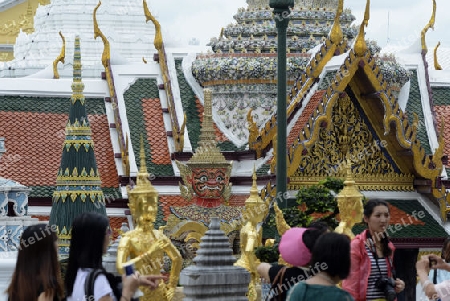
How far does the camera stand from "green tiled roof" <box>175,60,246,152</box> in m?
24.0

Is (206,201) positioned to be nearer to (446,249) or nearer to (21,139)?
(21,139)

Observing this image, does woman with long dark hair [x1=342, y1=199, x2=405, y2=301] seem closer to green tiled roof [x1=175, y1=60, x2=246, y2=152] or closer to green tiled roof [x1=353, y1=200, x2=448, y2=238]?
green tiled roof [x1=353, y1=200, x2=448, y2=238]

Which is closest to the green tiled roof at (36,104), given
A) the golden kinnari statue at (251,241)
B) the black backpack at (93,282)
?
the golden kinnari statue at (251,241)

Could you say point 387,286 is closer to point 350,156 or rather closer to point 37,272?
point 37,272

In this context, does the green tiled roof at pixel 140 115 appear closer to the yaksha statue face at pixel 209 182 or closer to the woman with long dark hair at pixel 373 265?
the yaksha statue face at pixel 209 182

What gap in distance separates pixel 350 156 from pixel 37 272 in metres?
12.7

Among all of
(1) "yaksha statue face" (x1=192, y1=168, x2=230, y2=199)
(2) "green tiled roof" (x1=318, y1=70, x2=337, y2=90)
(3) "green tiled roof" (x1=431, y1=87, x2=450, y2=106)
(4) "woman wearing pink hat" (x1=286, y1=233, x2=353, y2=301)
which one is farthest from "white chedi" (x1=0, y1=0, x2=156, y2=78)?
(4) "woman wearing pink hat" (x1=286, y1=233, x2=353, y2=301)

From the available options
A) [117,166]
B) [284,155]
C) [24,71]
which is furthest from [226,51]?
[24,71]

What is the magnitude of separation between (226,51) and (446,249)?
13129mm

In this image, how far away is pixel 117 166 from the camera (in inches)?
928

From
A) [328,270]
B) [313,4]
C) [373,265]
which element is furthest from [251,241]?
[313,4]

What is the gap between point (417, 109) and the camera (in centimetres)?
2459

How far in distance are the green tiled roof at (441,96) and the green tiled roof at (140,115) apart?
3936 mm

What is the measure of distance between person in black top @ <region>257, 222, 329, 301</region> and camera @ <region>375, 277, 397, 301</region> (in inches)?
20.1
